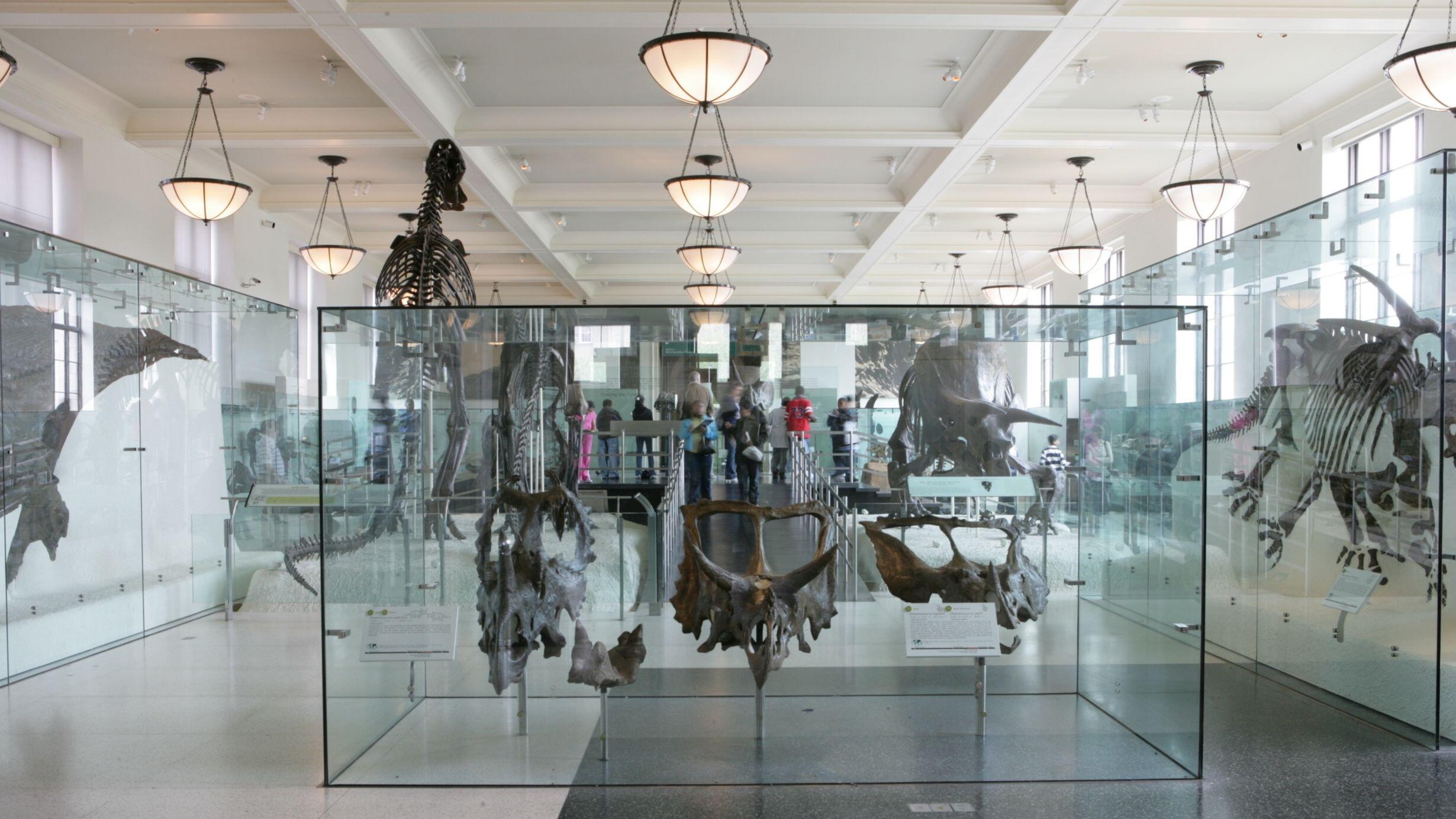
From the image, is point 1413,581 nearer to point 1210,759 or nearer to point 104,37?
point 1210,759

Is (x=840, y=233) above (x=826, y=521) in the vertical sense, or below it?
above

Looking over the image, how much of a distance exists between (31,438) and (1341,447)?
7285 millimetres

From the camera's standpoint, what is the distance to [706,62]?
18.0ft

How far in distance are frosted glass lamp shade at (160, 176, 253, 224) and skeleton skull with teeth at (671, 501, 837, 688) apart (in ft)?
20.5

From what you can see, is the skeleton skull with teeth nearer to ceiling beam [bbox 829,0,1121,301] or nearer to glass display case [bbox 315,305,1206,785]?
glass display case [bbox 315,305,1206,785]

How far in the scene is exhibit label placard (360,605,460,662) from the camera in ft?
14.0

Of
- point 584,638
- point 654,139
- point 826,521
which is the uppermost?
point 654,139

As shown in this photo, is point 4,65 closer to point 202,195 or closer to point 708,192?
point 202,195

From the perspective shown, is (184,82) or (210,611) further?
(184,82)

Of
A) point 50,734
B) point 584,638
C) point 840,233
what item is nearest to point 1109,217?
point 840,233

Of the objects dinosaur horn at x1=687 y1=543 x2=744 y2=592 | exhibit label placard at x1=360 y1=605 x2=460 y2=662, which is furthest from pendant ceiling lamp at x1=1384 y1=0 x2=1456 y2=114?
exhibit label placard at x1=360 y1=605 x2=460 y2=662

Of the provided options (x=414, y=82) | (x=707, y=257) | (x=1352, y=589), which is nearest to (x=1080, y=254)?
(x=707, y=257)

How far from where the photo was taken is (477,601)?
4.30 metres

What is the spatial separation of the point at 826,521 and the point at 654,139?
253 inches
